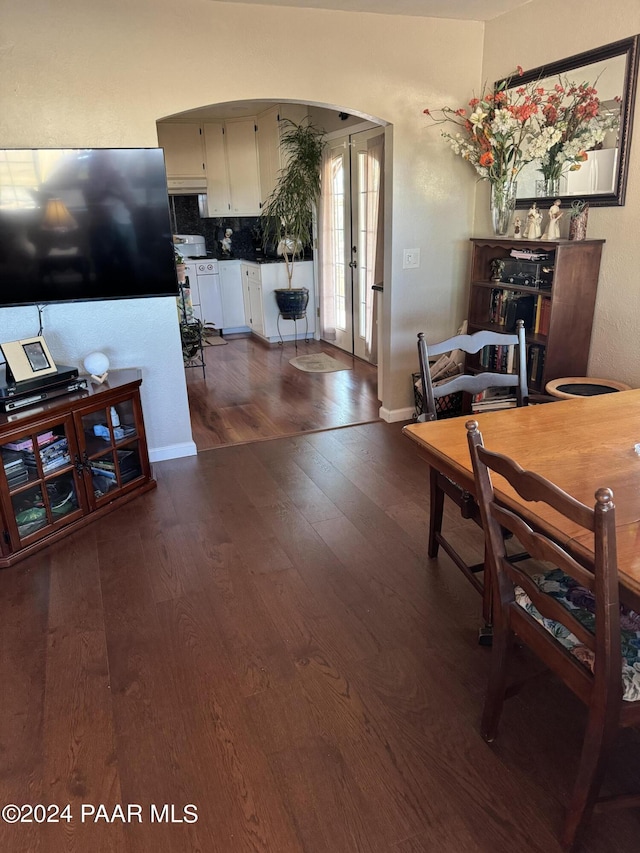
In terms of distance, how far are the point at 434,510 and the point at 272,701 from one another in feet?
3.42

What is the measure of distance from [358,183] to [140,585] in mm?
4453

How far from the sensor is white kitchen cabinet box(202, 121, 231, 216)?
7055 millimetres

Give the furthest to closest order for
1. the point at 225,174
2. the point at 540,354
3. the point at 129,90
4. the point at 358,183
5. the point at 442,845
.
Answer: the point at 225,174 → the point at 358,183 → the point at 540,354 → the point at 129,90 → the point at 442,845

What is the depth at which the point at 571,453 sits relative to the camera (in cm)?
176

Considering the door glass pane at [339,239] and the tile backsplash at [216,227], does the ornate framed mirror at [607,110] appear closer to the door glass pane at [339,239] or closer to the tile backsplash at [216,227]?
the door glass pane at [339,239]

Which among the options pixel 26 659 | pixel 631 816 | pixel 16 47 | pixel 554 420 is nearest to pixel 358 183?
pixel 16 47

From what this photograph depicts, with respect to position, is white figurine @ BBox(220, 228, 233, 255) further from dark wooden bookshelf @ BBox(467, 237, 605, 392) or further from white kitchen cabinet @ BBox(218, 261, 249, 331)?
dark wooden bookshelf @ BBox(467, 237, 605, 392)

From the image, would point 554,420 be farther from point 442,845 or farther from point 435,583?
point 442,845

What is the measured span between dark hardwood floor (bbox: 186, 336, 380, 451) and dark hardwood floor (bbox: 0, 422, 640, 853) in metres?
1.36

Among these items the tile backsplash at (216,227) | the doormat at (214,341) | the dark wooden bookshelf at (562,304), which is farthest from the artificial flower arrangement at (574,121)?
the tile backsplash at (216,227)

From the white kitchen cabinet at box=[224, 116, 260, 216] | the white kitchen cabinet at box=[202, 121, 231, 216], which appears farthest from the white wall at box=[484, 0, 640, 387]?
the white kitchen cabinet at box=[202, 121, 231, 216]

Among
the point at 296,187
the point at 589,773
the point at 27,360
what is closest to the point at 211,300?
the point at 296,187

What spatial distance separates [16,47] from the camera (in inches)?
115

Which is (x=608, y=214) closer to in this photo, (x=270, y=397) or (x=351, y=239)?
(x=270, y=397)
